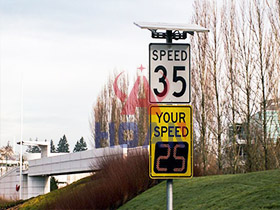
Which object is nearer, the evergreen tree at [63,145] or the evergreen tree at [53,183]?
the evergreen tree at [53,183]

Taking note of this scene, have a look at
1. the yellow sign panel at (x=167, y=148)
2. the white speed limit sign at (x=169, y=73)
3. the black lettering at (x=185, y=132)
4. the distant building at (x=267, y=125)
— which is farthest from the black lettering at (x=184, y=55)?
the distant building at (x=267, y=125)

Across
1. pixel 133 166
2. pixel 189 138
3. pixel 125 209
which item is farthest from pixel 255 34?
pixel 189 138

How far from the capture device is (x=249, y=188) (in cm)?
1176

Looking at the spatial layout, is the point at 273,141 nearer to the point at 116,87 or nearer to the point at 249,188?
the point at 249,188

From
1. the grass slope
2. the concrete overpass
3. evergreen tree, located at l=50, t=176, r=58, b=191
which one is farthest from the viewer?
evergreen tree, located at l=50, t=176, r=58, b=191

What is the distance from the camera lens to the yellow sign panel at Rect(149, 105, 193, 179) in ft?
19.0

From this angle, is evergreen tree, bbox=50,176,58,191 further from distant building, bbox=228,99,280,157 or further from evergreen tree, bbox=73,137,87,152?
evergreen tree, bbox=73,137,87,152

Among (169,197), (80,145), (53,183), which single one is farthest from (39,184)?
(80,145)

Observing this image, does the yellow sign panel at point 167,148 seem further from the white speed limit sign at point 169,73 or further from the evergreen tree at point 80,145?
the evergreen tree at point 80,145

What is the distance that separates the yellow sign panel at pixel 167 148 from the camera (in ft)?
19.0

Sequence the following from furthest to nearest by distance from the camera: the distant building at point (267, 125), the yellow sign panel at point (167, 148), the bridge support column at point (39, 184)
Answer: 1. the bridge support column at point (39, 184)
2. the distant building at point (267, 125)
3. the yellow sign panel at point (167, 148)

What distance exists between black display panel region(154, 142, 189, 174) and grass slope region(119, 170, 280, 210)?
171 inches

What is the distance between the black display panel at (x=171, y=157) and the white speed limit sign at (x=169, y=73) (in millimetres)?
480

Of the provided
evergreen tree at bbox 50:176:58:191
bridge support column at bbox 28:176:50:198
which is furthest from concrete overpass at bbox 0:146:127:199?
evergreen tree at bbox 50:176:58:191
